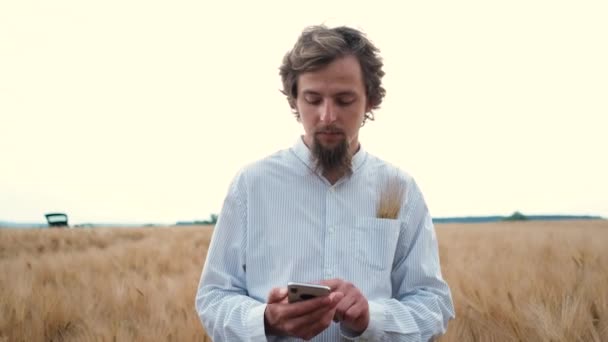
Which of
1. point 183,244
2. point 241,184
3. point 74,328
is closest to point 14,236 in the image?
point 183,244

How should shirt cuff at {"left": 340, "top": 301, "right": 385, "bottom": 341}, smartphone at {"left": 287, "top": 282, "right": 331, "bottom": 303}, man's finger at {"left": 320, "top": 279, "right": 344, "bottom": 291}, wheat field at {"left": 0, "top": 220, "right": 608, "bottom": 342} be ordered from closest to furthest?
1. smartphone at {"left": 287, "top": 282, "right": 331, "bottom": 303}
2. man's finger at {"left": 320, "top": 279, "right": 344, "bottom": 291}
3. shirt cuff at {"left": 340, "top": 301, "right": 385, "bottom": 341}
4. wheat field at {"left": 0, "top": 220, "right": 608, "bottom": 342}

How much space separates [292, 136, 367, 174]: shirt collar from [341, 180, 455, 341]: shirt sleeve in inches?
7.4

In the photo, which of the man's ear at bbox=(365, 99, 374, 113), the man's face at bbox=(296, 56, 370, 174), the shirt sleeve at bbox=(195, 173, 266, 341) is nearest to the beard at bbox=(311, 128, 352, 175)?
the man's face at bbox=(296, 56, 370, 174)

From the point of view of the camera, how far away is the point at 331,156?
1.53 m

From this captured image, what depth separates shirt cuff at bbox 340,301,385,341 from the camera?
1.37m

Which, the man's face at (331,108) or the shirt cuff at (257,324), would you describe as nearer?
the shirt cuff at (257,324)

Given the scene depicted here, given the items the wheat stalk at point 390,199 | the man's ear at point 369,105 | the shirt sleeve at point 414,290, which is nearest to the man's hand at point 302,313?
the shirt sleeve at point 414,290

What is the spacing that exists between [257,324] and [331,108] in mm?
666

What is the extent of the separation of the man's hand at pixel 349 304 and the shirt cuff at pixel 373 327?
0.21ft

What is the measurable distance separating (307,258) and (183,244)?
6042 mm

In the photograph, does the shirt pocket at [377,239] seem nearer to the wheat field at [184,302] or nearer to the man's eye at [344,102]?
the man's eye at [344,102]

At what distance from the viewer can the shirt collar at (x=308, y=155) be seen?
1609mm

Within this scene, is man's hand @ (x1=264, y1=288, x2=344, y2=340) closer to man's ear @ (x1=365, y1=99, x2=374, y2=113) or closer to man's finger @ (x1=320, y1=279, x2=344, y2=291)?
man's finger @ (x1=320, y1=279, x2=344, y2=291)

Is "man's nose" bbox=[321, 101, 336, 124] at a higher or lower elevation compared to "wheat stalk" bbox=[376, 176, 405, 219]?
higher
